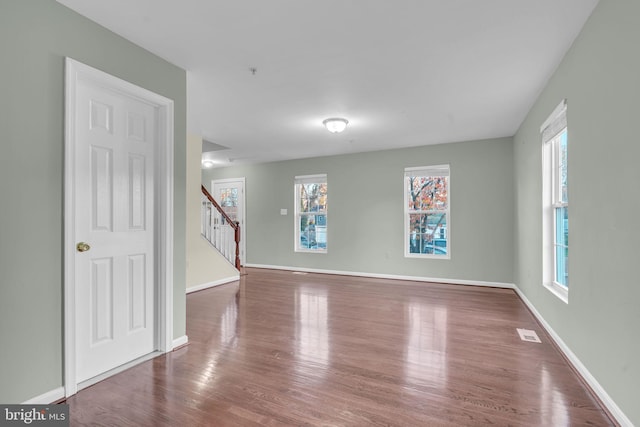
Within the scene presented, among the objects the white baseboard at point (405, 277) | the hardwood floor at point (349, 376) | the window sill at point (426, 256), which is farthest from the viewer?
the window sill at point (426, 256)

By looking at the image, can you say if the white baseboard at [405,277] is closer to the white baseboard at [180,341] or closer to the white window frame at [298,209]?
the white window frame at [298,209]

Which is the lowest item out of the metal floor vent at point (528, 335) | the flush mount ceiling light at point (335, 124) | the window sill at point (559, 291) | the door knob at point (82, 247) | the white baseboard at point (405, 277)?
the metal floor vent at point (528, 335)

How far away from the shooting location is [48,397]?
81.3 inches

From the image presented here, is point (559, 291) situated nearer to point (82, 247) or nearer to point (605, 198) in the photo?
point (605, 198)

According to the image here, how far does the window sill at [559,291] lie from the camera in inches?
119

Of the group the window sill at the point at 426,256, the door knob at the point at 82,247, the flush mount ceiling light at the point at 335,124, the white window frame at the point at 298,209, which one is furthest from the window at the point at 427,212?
the door knob at the point at 82,247

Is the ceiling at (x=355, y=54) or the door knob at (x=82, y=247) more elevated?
the ceiling at (x=355, y=54)

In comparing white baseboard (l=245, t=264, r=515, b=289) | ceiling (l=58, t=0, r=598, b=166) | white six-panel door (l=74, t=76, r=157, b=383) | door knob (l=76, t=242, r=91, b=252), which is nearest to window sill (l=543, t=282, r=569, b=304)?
ceiling (l=58, t=0, r=598, b=166)

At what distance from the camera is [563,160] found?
10.8 feet

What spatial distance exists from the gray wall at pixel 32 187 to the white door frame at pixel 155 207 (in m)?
0.04

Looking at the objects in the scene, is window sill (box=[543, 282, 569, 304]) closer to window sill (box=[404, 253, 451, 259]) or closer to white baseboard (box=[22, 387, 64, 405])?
window sill (box=[404, 253, 451, 259])

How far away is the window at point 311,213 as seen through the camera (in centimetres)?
743

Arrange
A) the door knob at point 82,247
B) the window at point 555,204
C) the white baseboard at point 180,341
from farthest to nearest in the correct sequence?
1. the window at point 555,204
2. the white baseboard at point 180,341
3. the door knob at point 82,247

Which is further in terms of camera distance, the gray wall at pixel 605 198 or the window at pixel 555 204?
the window at pixel 555 204
